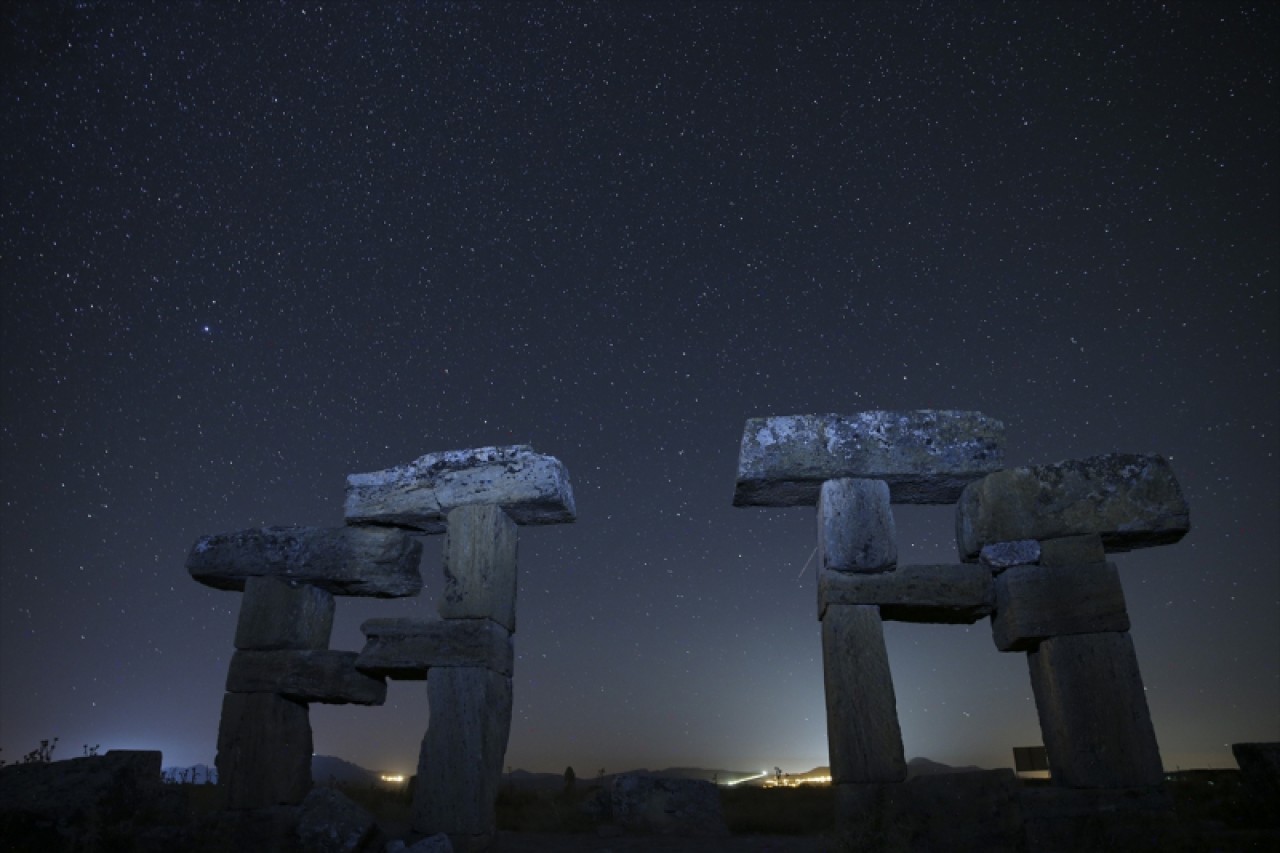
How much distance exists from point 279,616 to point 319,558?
27.4 inches

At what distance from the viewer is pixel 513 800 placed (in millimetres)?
13117

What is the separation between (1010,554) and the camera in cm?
678

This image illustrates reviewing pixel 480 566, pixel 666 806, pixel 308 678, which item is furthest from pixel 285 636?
pixel 666 806

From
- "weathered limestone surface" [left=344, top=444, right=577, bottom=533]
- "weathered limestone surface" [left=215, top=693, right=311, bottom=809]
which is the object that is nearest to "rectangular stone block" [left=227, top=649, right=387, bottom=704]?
"weathered limestone surface" [left=215, top=693, right=311, bottom=809]

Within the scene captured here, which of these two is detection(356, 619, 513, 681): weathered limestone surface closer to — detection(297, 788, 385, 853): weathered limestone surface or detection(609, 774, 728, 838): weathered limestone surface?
detection(297, 788, 385, 853): weathered limestone surface

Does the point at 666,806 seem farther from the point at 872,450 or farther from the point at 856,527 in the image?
the point at 872,450

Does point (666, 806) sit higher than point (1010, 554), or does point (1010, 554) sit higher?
point (1010, 554)

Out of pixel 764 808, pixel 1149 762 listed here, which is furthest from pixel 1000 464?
pixel 764 808

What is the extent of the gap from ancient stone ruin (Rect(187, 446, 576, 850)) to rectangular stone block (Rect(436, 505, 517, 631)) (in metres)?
0.01

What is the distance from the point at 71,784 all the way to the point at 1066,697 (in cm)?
907

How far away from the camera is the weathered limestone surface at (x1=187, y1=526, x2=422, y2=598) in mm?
8180

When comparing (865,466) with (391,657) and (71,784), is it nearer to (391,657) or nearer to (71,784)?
(391,657)

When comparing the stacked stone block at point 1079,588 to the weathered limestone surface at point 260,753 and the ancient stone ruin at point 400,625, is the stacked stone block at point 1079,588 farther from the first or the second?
the weathered limestone surface at point 260,753

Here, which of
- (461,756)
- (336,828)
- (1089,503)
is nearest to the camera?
(336,828)
